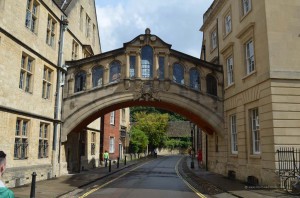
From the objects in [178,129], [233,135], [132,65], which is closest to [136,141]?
[132,65]

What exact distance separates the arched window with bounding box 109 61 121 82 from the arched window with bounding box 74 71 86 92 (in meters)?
1.88

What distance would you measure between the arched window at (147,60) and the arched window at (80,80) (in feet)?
13.6

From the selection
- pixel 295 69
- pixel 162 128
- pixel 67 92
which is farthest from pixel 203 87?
pixel 162 128

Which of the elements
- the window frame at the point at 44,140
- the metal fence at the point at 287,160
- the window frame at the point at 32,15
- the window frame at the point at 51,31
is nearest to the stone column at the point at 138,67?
the window frame at the point at 51,31

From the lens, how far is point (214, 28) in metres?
24.6

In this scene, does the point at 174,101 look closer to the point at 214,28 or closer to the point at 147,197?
the point at 214,28

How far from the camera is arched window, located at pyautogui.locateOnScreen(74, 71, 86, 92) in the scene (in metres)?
21.9

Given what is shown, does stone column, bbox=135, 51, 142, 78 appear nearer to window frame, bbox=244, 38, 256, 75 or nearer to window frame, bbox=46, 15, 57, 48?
window frame, bbox=46, 15, 57, 48

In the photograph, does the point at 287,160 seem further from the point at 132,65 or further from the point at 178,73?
the point at 132,65

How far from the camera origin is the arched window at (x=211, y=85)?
22.2 meters

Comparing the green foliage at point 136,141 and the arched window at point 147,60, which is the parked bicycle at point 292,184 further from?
the green foliage at point 136,141

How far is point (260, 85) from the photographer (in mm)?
15711

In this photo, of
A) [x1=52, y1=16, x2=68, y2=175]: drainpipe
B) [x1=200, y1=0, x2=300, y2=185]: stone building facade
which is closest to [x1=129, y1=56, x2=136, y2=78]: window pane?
[x1=52, y1=16, x2=68, y2=175]: drainpipe

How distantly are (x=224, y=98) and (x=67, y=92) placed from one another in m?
10.6
